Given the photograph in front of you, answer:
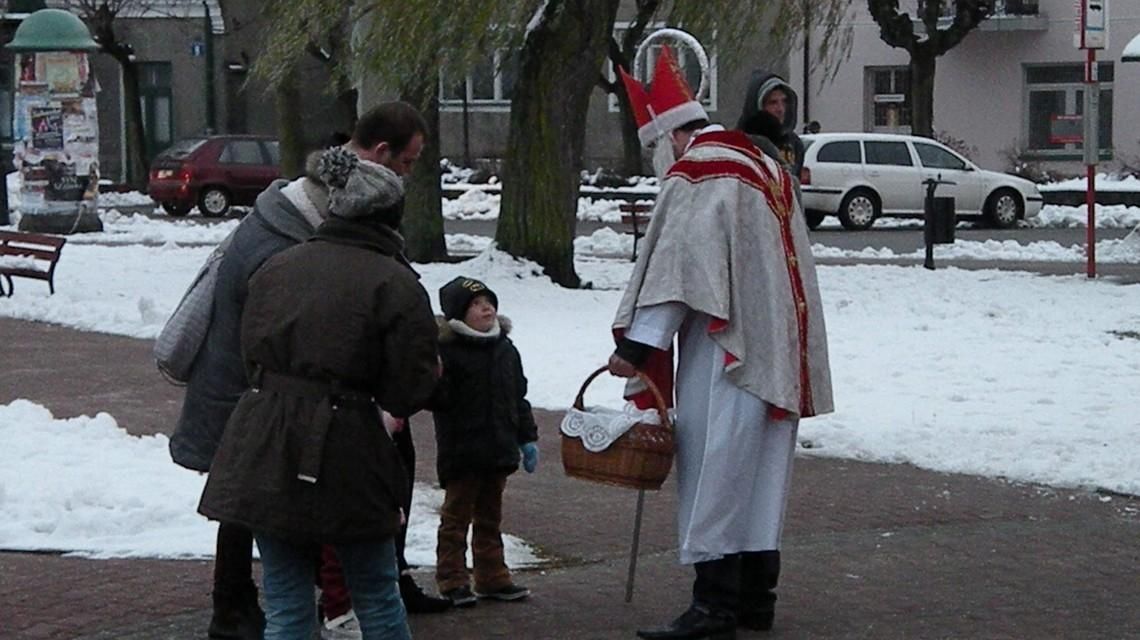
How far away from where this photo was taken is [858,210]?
30.9m

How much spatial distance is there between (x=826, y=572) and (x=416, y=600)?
1680mm

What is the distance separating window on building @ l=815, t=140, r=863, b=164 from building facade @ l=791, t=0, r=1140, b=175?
11798 millimetres

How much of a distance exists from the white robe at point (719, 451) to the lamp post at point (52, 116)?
2008 centimetres

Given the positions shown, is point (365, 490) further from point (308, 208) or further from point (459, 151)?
point (459, 151)

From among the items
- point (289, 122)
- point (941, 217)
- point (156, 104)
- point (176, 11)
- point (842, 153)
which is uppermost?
point (176, 11)

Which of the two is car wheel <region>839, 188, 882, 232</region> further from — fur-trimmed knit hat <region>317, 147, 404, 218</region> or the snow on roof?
fur-trimmed knit hat <region>317, 147, 404, 218</region>

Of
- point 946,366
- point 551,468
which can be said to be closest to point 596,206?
point 946,366

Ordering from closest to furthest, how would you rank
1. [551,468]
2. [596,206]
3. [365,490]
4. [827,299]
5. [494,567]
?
[365,490], [494,567], [551,468], [827,299], [596,206]

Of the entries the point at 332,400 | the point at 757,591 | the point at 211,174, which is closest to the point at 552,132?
the point at 757,591

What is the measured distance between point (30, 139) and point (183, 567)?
1906 cm

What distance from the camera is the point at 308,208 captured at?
597 cm

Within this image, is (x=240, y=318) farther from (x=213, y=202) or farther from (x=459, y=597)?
(x=213, y=202)

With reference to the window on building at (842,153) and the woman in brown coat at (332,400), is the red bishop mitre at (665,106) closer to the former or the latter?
the woman in brown coat at (332,400)

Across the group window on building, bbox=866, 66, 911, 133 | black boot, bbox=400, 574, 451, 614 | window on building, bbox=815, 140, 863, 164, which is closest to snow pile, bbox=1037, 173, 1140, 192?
window on building, bbox=815, 140, 863, 164
